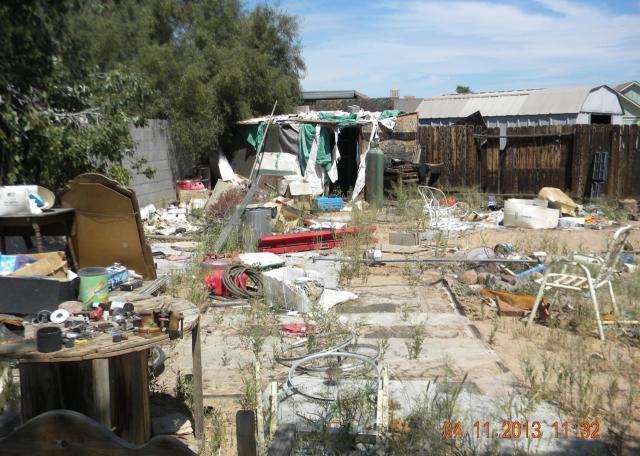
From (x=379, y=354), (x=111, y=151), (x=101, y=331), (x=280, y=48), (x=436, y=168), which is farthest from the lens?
(x=280, y=48)

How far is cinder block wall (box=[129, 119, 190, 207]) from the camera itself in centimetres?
1414

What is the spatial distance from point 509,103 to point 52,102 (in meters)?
21.8

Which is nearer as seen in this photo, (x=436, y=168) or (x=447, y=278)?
(x=447, y=278)

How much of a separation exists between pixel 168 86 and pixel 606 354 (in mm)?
14399

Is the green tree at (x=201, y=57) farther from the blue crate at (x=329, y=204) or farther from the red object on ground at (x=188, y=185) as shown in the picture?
the blue crate at (x=329, y=204)

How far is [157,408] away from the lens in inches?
179

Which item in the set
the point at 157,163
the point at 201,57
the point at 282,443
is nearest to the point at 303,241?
the point at 157,163

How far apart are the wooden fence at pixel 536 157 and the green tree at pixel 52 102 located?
10.7 meters

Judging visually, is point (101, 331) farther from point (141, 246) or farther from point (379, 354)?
point (379, 354)

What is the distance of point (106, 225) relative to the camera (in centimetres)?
474

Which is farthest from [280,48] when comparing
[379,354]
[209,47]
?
[379,354]

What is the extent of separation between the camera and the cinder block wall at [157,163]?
14.1 m

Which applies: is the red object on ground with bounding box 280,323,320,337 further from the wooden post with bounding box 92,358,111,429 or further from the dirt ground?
the wooden post with bounding box 92,358,111,429

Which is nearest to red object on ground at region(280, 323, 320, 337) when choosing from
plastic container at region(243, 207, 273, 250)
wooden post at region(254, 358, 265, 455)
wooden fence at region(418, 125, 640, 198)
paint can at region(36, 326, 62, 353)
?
wooden post at region(254, 358, 265, 455)
